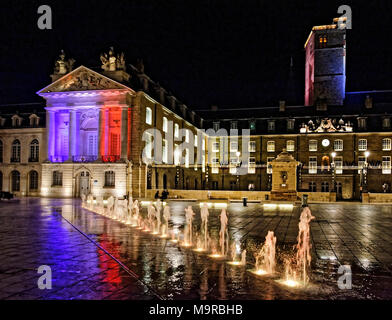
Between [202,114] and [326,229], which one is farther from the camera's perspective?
[202,114]

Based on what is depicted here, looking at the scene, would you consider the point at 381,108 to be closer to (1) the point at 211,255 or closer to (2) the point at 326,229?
(2) the point at 326,229

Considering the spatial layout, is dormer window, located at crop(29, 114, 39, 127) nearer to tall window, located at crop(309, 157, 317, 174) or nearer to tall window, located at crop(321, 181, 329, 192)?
tall window, located at crop(309, 157, 317, 174)

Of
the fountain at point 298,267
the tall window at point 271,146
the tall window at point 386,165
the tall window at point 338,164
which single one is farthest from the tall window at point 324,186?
the fountain at point 298,267

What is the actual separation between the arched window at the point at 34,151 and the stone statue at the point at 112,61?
630 inches

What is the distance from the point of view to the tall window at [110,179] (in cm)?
4659

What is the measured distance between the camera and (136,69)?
51.0 m

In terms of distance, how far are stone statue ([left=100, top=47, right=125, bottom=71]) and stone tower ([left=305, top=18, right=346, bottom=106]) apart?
133ft

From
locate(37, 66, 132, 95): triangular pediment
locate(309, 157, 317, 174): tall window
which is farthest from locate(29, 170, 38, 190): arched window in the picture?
locate(309, 157, 317, 174): tall window

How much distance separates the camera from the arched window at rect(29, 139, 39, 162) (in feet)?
175

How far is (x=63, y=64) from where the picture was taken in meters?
49.2

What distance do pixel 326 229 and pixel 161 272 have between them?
34.6ft

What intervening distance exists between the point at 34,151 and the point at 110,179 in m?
14.7

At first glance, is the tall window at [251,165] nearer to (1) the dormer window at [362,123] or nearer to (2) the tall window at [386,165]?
(1) the dormer window at [362,123]
